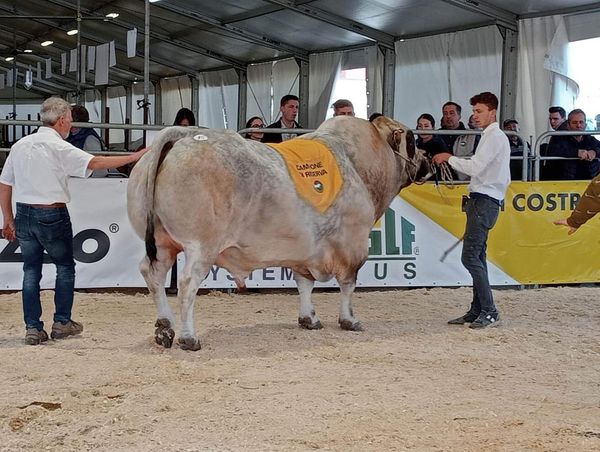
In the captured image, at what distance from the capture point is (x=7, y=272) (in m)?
7.93

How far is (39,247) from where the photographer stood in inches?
231

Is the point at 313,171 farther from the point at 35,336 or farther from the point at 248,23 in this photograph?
the point at 248,23

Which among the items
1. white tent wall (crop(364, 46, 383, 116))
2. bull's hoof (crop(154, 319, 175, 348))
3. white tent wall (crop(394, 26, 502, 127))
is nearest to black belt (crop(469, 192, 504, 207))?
bull's hoof (crop(154, 319, 175, 348))

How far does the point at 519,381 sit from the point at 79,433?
254cm

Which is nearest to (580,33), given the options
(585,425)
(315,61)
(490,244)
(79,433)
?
(490,244)

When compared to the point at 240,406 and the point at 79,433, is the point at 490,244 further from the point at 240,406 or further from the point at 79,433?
the point at 79,433

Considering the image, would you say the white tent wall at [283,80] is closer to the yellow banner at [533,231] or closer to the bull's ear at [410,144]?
the yellow banner at [533,231]

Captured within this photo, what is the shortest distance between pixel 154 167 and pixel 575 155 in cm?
563

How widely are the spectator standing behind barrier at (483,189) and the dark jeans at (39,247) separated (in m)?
2.96

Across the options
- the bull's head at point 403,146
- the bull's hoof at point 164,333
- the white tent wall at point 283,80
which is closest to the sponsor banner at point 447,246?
the bull's head at point 403,146

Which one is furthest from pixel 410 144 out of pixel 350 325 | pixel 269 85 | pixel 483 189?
pixel 269 85

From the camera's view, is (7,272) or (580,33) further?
(580,33)

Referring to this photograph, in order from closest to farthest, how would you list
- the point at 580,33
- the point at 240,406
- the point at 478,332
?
the point at 240,406 < the point at 478,332 < the point at 580,33

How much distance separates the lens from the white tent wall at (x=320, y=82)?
16.9 meters
